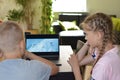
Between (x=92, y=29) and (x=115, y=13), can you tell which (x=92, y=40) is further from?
(x=115, y=13)

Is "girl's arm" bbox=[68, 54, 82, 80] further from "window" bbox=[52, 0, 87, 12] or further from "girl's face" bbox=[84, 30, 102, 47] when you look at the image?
"window" bbox=[52, 0, 87, 12]

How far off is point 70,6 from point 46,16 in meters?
2.24

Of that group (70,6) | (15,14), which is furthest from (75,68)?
(70,6)

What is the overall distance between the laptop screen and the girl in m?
0.62

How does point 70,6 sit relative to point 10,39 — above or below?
below

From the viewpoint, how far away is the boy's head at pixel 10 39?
1.39m

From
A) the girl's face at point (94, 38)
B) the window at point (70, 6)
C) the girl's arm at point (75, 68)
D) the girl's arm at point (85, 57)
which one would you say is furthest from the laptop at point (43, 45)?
the window at point (70, 6)

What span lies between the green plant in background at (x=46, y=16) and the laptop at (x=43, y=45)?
12.0ft

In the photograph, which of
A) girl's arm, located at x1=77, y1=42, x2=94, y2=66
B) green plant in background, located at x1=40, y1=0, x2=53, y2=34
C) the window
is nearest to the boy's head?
girl's arm, located at x1=77, y1=42, x2=94, y2=66

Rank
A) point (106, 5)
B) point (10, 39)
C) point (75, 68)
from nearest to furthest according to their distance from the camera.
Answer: point (10, 39) → point (75, 68) → point (106, 5)

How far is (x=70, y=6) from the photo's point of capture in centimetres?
828

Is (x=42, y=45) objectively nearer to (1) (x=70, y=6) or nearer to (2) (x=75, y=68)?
(2) (x=75, y=68)

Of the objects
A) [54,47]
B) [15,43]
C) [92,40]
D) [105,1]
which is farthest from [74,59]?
[105,1]

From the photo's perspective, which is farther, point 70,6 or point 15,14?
point 70,6
